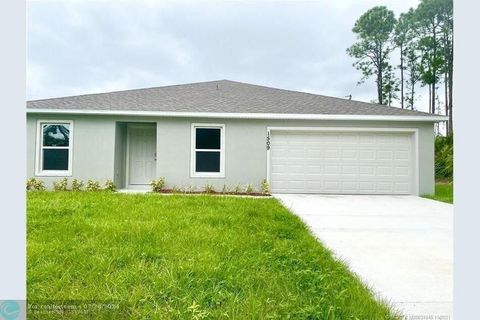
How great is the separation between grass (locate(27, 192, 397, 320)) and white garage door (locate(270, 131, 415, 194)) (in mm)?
4888

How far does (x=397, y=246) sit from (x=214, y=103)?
7.90 m

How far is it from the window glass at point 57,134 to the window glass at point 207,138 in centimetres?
445

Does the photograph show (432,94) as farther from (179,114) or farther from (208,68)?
(179,114)

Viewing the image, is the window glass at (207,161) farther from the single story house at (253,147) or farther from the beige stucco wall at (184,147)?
the beige stucco wall at (184,147)

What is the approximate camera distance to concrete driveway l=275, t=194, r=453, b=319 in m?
2.74

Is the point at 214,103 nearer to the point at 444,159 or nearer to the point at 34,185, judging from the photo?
the point at 34,185

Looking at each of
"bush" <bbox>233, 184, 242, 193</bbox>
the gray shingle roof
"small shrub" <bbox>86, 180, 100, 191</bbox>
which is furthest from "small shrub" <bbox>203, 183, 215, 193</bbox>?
"small shrub" <bbox>86, 180, 100, 191</bbox>

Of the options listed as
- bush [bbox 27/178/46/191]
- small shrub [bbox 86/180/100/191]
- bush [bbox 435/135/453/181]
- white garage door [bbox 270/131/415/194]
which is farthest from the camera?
bush [bbox 435/135/453/181]

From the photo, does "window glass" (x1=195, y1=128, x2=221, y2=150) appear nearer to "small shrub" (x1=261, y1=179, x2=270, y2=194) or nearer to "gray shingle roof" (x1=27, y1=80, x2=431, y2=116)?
"gray shingle roof" (x1=27, y1=80, x2=431, y2=116)

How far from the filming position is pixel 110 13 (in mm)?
11195

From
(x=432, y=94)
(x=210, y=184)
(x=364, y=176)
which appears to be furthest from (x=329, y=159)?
(x=432, y=94)

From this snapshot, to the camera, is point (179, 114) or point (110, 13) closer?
point (179, 114)

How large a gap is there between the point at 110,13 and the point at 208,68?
1089cm

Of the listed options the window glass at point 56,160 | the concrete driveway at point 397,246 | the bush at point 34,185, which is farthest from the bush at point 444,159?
the bush at point 34,185
